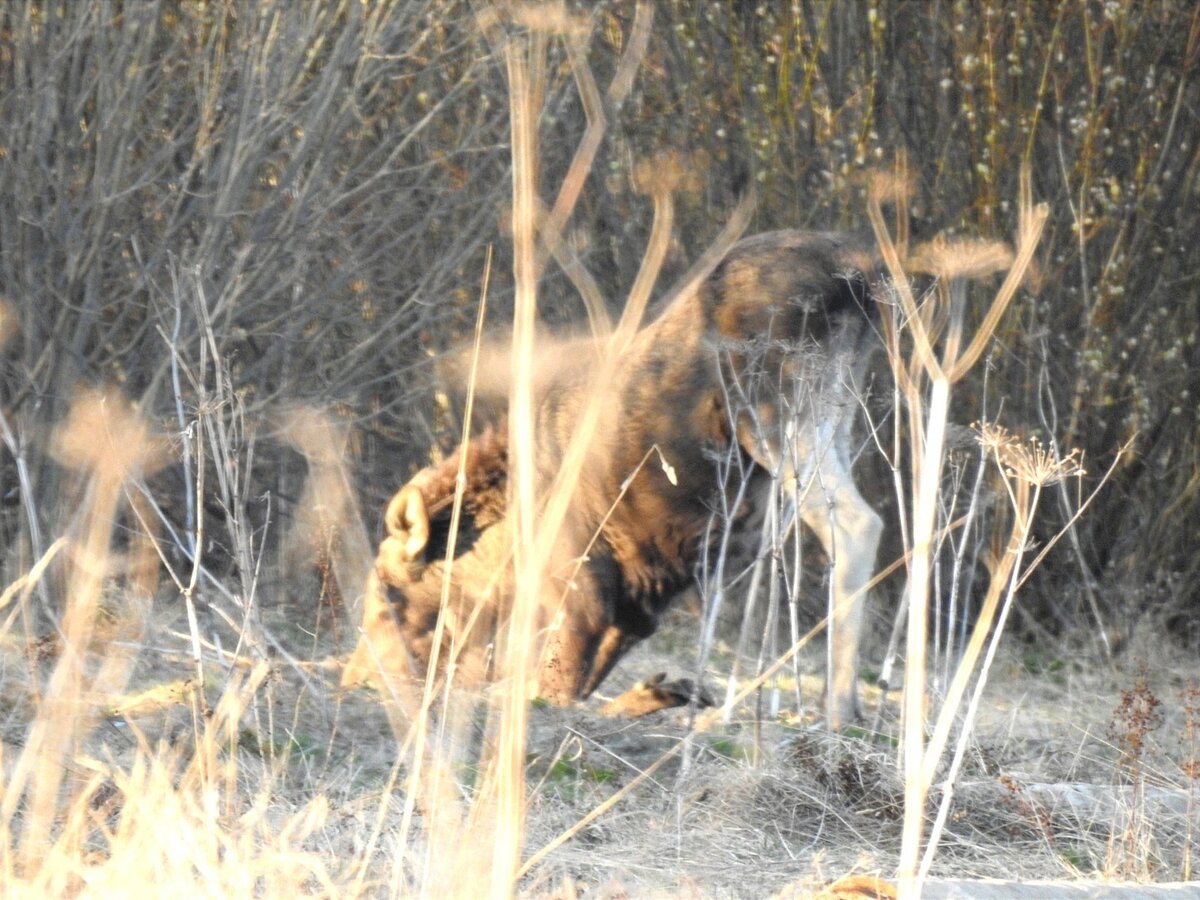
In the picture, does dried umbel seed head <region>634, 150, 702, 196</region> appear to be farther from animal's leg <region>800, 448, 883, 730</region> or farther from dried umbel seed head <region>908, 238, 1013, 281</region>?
animal's leg <region>800, 448, 883, 730</region>

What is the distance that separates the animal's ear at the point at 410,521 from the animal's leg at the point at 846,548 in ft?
5.68

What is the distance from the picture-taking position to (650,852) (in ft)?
13.3

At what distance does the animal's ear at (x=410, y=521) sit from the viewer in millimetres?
6988

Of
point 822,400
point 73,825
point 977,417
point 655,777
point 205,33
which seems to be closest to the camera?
point 73,825

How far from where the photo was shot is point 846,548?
21.1ft

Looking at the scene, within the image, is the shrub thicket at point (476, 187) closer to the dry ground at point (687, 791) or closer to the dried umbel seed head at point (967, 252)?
the dried umbel seed head at point (967, 252)

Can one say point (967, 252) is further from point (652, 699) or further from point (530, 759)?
point (530, 759)

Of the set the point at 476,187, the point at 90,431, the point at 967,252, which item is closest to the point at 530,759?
the point at 967,252

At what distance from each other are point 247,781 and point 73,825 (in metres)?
1.32

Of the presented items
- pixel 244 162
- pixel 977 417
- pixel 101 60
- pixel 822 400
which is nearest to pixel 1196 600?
pixel 977 417

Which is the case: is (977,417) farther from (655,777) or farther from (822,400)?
(655,777)

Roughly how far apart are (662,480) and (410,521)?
120 centimetres

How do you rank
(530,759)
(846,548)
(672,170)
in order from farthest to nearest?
(672,170), (846,548), (530,759)

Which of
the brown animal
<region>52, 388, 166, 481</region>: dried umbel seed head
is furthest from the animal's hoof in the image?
<region>52, 388, 166, 481</region>: dried umbel seed head
